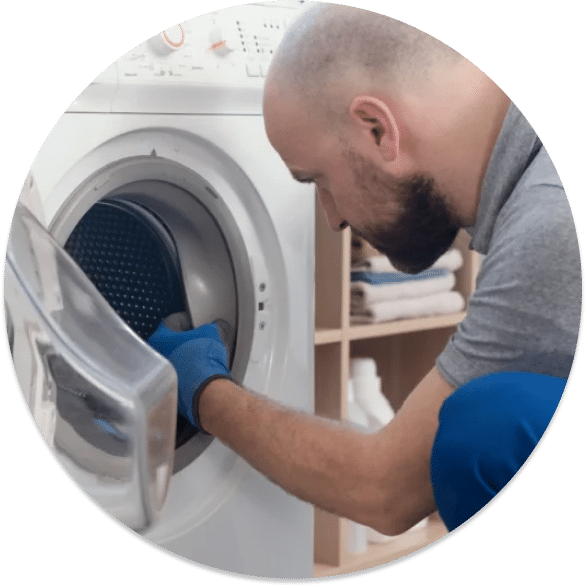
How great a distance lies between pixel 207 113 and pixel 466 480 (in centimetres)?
78

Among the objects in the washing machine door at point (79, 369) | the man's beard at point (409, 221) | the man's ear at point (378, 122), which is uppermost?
the man's ear at point (378, 122)

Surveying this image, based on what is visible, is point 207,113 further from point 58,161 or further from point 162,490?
point 162,490

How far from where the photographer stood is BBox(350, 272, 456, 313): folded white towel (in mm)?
1817

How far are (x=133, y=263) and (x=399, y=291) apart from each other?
488 millimetres

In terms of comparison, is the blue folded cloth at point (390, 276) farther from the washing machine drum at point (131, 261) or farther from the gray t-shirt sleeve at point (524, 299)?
the washing machine drum at point (131, 261)

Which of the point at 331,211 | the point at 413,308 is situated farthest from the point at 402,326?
the point at 331,211

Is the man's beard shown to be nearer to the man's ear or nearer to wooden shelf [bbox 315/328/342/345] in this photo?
the man's ear

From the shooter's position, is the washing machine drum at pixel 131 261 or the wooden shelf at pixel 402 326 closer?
the washing machine drum at pixel 131 261

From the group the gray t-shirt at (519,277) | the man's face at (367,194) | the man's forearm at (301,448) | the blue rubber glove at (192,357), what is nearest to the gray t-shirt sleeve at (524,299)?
the gray t-shirt at (519,277)

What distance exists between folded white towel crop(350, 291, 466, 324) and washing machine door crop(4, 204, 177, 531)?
389mm

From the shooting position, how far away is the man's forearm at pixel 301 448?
1749 mm

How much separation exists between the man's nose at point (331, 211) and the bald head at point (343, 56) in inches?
6.2

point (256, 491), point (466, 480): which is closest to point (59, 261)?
point (256, 491)

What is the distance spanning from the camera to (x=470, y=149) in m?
1.75
